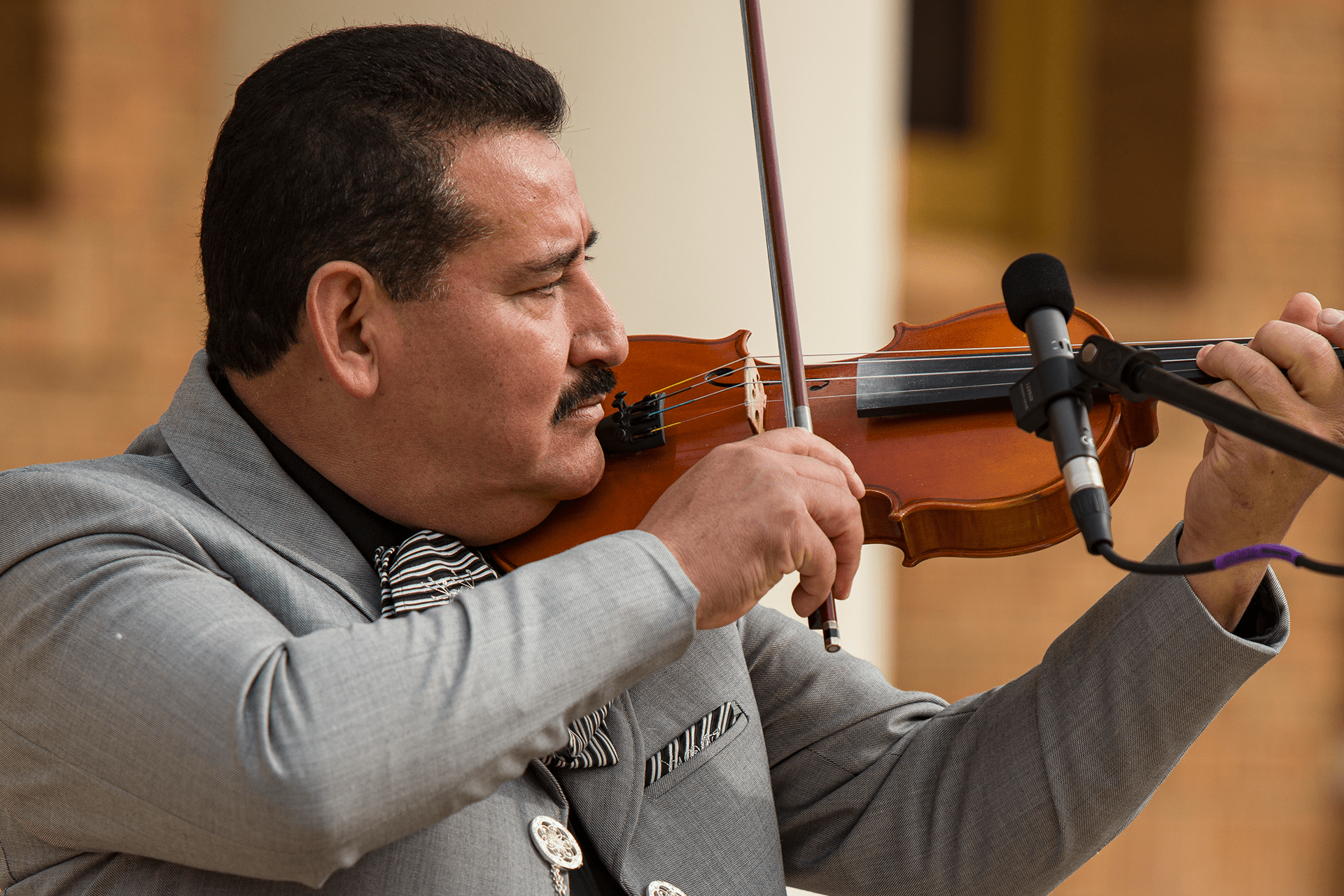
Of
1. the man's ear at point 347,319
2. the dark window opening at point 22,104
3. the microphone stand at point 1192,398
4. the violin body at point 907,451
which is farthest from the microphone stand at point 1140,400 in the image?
the dark window opening at point 22,104

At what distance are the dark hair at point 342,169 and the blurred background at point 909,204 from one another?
904mm

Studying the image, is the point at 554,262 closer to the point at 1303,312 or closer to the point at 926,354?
the point at 926,354

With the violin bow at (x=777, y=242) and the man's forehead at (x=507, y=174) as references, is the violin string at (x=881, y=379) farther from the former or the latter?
the man's forehead at (x=507, y=174)

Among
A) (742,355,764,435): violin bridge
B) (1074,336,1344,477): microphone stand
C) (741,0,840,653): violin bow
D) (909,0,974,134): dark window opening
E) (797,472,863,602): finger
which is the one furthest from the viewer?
(909,0,974,134): dark window opening

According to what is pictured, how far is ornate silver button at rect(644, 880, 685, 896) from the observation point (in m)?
1.41

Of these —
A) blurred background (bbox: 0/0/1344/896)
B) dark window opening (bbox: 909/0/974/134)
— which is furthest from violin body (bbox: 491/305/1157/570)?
dark window opening (bbox: 909/0/974/134)

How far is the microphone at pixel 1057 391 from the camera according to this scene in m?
1.07

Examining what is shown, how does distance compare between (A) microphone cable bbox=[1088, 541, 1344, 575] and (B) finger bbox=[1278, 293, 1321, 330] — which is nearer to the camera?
(A) microphone cable bbox=[1088, 541, 1344, 575]

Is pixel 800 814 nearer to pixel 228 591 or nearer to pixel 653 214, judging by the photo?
pixel 228 591

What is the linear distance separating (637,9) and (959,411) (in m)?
1.19

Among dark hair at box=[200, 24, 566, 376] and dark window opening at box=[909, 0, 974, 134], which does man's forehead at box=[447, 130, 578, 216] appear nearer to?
dark hair at box=[200, 24, 566, 376]

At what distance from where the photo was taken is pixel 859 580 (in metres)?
2.49

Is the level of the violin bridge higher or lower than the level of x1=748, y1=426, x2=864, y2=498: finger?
lower

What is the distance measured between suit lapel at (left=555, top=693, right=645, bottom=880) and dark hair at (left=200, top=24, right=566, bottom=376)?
1.81 feet
